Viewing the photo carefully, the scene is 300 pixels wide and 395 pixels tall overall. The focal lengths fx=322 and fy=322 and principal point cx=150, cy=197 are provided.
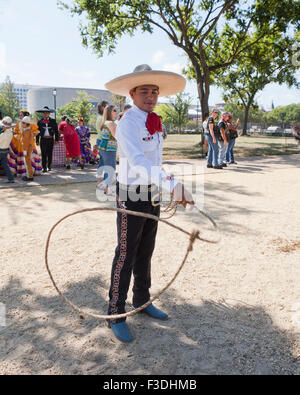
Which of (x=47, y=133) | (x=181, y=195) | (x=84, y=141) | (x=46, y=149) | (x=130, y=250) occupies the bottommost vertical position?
(x=130, y=250)

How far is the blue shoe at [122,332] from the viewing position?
2.77 metres

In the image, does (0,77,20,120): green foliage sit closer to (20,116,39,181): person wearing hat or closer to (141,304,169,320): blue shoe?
(20,116,39,181): person wearing hat

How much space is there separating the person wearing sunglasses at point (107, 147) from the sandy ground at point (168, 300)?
1.77 metres

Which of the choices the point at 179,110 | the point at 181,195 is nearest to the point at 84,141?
the point at 181,195

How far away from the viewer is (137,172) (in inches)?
99.9

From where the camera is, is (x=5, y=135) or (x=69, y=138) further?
(x=69, y=138)

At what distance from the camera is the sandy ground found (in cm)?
253

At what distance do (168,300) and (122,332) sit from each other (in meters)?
0.78

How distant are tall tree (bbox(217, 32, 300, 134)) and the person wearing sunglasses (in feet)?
61.5

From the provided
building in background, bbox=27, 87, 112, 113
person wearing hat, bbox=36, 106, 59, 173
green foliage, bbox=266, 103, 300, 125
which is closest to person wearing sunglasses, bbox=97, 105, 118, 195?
person wearing hat, bbox=36, 106, 59, 173

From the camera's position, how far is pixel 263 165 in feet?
47.1

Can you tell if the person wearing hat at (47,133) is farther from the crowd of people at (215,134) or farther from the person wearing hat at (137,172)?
the person wearing hat at (137,172)

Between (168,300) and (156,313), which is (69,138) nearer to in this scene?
(168,300)

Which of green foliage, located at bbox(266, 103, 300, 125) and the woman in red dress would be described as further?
green foliage, located at bbox(266, 103, 300, 125)
